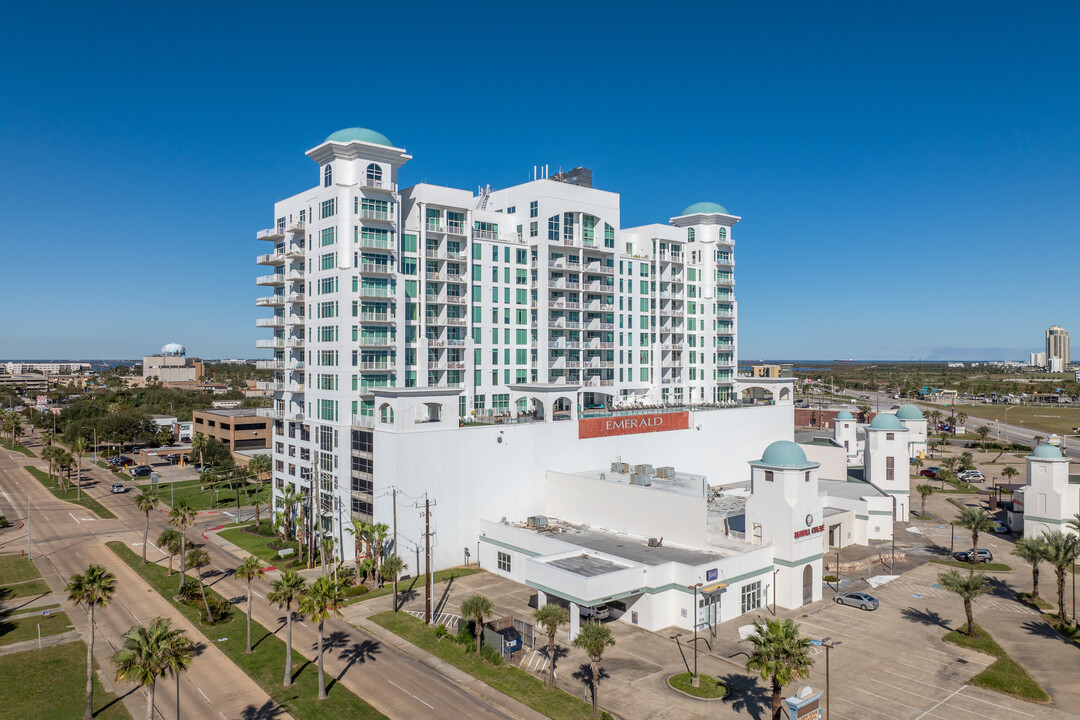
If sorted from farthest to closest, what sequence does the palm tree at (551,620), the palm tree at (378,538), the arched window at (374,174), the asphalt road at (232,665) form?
the arched window at (374,174), the palm tree at (378,538), the palm tree at (551,620), the asphalt road at (232,665)

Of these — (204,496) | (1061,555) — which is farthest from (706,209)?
(204,496)

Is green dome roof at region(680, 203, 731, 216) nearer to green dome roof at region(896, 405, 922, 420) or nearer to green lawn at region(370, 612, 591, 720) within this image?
green dome roof at region(896, 405, 922, 420)

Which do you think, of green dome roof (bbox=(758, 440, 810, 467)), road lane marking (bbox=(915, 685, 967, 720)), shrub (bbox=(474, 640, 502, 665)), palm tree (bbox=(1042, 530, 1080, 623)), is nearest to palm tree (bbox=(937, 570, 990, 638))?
palm tree (bbox=(1042, 530, 1080, 623))

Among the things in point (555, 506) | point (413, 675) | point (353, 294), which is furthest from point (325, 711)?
point (353, 294)

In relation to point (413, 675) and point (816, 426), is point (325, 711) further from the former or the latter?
point (816, 426)

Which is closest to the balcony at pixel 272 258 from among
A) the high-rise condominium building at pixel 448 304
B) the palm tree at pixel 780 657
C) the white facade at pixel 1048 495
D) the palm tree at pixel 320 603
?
the high-rise condominium building at pixel 448 304

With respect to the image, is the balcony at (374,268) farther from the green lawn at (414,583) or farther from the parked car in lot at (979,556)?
the parked car in lot at (979,556)

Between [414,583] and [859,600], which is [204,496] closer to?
[414,583]
